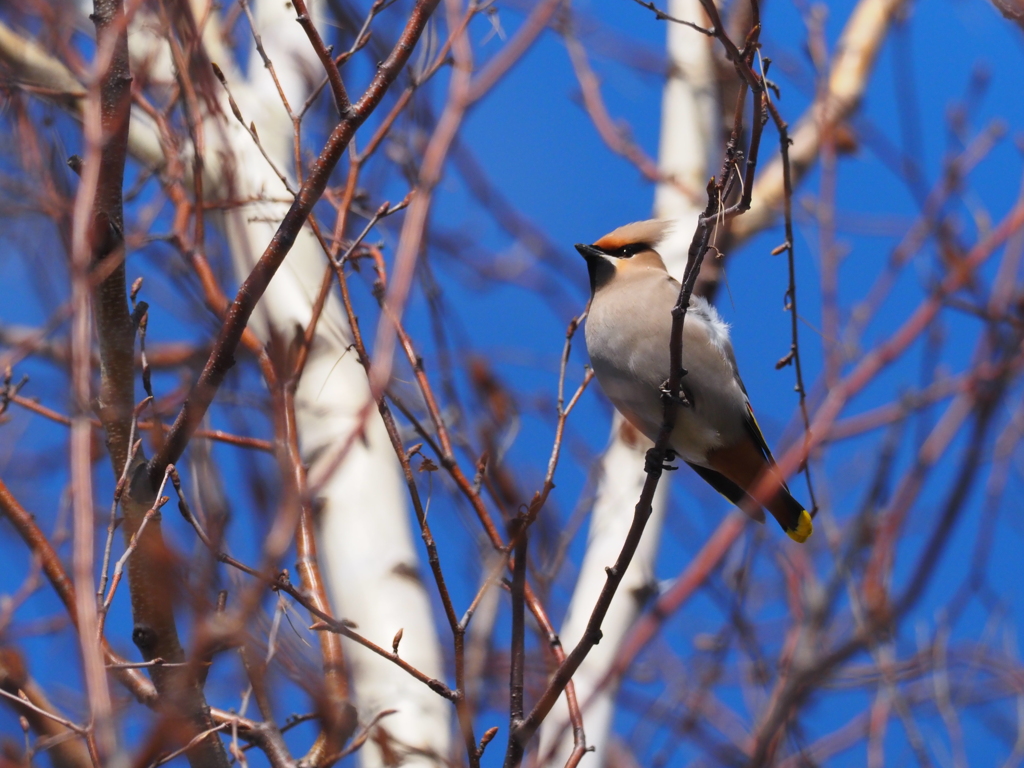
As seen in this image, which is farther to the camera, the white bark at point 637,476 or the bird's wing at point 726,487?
the bird's wing at point 726,487

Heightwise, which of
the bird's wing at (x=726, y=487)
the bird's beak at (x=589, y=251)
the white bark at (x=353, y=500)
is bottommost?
the white bark at (x=353, y=500)

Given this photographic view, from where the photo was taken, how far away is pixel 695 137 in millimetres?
4430

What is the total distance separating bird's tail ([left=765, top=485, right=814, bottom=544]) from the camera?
3.41 m

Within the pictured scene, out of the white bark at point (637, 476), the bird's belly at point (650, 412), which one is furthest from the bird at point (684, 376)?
the white bark at point (637, 476)

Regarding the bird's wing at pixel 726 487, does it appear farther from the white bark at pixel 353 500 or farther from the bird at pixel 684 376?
the white bark at pixel 353 500

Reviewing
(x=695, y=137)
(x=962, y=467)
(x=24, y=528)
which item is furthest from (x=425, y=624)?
(x=695, y=137)

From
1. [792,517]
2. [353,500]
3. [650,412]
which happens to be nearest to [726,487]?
[792,517]

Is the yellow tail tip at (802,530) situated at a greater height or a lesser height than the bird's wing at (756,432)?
lesser

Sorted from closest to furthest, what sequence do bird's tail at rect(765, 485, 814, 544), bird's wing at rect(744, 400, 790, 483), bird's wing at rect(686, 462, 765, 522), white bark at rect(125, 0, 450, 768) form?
white bark at rect(125, 0, 450, 768) < bird's wing at rect(744, 400, 790, 483) < bird's tail at rect(765, 485, 814, 544) < bird's wing at rect(686, 462, 765, 522)

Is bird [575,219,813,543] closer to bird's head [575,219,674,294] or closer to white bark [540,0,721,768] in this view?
bird's head [575,219,674,294]

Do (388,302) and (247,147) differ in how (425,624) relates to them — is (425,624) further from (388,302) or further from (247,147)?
(247,147)

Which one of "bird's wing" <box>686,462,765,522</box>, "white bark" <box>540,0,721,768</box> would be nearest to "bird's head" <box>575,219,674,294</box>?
"white bark" <box>540,0,721,768</box>

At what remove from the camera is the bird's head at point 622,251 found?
349cm

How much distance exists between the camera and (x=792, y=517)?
344cm
